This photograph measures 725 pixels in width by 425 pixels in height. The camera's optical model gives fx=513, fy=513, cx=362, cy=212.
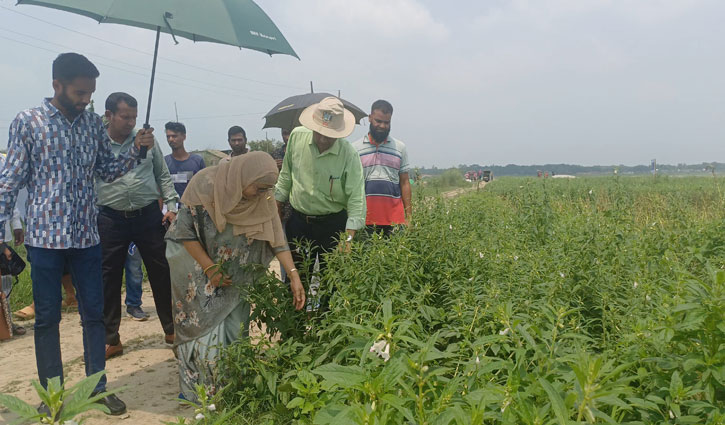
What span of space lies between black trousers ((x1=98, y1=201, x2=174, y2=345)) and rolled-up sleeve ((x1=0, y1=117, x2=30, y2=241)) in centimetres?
119

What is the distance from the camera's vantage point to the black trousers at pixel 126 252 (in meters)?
4.13

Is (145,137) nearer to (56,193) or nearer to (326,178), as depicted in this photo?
(56,193)

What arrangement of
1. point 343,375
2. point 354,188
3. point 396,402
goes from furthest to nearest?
1. point 354,188
2. point 343,375
3. point 396,402

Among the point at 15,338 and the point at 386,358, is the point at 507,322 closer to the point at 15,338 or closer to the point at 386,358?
the point at 386,358

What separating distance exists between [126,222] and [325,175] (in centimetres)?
173

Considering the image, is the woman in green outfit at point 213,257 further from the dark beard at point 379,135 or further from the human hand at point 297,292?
the dark beard at point 379,135

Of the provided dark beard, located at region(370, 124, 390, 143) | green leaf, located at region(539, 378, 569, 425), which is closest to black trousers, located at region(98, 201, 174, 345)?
dark beard, located at region(370, 124, 390, 143)

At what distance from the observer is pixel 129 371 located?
3947mm

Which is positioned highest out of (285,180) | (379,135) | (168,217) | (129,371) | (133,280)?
(379,135)

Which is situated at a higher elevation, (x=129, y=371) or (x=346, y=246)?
(x=346, y=246)

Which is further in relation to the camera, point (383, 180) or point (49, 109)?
point (383, 180)

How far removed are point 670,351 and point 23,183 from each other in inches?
133

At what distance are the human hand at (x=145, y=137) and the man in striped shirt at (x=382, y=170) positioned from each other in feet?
6.87

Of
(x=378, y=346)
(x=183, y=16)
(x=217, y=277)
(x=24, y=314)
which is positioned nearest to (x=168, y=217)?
(x=217, y=277)
